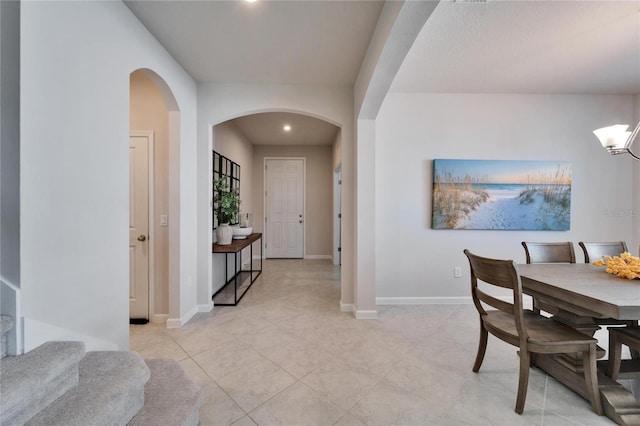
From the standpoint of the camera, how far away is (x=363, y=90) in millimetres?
2361

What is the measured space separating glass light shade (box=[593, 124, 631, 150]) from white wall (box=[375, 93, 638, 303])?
1272mm

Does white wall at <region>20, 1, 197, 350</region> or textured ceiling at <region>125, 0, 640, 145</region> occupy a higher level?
textured ceiling at <region>125, 0, 640, 145</region>

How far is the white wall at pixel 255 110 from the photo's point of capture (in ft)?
9.37

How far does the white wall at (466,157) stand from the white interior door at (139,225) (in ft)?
8.62

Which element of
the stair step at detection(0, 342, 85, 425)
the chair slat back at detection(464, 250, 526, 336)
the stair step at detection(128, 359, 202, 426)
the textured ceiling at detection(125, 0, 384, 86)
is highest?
the textured ceiling at detection(125, 0, 384, 86)

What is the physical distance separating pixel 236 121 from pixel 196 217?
7.03 ft

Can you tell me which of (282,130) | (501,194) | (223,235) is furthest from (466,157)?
(223,235)

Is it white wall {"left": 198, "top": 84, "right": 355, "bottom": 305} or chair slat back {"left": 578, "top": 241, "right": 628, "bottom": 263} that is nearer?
chair slat back {"left": 578, "top": 241, "right": 628, "bottom": 263}

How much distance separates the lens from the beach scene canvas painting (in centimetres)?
311

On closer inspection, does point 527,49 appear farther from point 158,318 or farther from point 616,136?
point 158,318

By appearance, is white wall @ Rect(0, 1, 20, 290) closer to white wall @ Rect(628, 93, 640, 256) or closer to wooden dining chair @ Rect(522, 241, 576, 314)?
wooden dining chair @ Rect(522, 241, 576, 314)

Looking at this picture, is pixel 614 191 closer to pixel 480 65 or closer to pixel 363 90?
pixel 480 65

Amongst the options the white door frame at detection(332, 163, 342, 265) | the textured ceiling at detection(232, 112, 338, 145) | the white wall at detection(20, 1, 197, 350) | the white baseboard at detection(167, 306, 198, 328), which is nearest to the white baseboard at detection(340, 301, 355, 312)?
the white baseboard at detection(167, 306, 198, 328)

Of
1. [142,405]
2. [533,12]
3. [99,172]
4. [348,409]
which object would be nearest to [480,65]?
[533,12]
